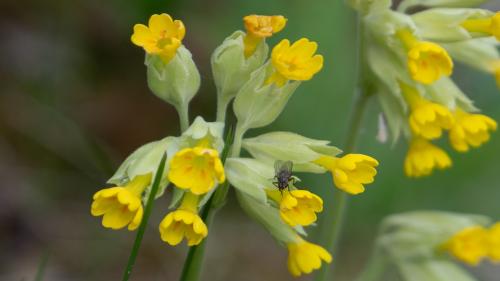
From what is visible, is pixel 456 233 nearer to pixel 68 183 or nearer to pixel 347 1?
pixel 347 1

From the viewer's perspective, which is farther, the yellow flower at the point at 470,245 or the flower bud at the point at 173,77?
the yellow flower at the point at 470,245

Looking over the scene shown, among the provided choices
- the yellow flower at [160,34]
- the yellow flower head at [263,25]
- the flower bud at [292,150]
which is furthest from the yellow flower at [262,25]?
the flower bud at [292,150]

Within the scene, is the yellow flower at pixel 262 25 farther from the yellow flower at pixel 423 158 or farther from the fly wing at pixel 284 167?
the yellow flower at pixel 423 158

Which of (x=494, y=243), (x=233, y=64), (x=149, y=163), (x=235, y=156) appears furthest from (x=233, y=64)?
(x=494, y=243)

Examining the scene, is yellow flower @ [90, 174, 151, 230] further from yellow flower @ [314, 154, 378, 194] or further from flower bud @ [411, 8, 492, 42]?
flower bud @ [411, 8, 492, 42]

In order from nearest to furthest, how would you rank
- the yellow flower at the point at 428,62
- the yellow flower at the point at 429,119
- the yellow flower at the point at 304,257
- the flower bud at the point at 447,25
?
1. the yellow flower at the point at 304,257
2. the yellow flower at the point at 428,62
3. the yellow flower at the point at 429,119
4. the flower bud at the point at 447,25

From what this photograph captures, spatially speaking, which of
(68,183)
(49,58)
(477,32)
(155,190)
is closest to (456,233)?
(477,32)

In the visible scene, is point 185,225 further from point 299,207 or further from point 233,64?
point 233,64

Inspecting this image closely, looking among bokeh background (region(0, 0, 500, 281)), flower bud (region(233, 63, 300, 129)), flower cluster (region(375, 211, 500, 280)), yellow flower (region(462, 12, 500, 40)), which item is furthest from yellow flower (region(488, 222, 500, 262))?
bokeh background (region(0, 0, 500, 281))
